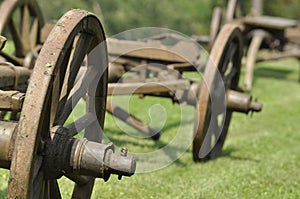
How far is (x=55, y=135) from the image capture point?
2.42 metres

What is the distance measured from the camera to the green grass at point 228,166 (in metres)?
4.00

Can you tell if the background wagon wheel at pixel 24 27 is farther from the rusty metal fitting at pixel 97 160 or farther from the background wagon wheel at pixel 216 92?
the rusty metal fitting at pixel 97 160

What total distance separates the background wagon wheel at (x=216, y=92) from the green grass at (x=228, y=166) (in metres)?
0.22

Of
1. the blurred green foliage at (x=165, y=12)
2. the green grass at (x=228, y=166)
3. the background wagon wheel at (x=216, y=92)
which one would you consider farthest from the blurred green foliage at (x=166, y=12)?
the background wagon wheel at (x=216, y=92)

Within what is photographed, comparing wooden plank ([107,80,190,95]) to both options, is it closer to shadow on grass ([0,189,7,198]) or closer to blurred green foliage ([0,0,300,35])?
shadow on grass ([0,189,7,198])

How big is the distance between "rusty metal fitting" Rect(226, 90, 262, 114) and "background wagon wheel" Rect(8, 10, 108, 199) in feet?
6.24

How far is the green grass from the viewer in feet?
13.1

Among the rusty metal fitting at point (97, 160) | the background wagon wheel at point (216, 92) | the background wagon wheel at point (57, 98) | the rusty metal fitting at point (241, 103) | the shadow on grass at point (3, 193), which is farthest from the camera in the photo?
the rusty metal fitting at point (241, 103)

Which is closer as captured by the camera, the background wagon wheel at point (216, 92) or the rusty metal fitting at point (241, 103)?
the background wagon wheel at point (216, 92)

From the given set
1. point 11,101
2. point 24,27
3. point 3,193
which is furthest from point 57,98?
point 24,27

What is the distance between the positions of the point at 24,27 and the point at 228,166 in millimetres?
2611

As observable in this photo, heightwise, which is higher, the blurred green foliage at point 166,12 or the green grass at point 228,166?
the green grass at point 228,166

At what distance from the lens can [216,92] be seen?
4.58 meters

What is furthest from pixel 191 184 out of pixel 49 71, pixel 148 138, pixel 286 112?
pixel 286 112
